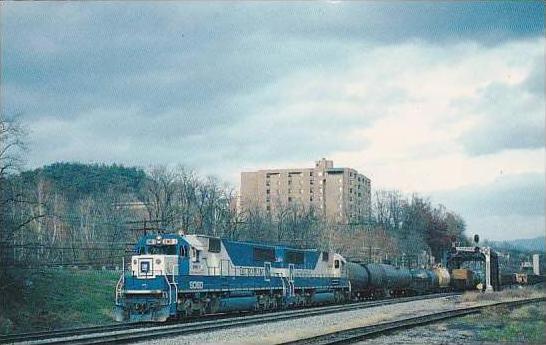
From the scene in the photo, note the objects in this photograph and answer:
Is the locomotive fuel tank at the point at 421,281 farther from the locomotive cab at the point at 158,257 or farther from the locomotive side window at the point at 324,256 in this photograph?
the locomotive cab at the point at 158,257

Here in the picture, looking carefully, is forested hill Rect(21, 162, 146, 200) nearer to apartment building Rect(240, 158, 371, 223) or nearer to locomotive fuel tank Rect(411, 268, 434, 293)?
apartment building Rect(240, 158, 371, 223)

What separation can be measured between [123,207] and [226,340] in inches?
2889

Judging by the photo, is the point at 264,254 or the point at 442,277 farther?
the point at 442,277

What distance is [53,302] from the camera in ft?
109

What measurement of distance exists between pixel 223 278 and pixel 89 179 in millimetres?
97494

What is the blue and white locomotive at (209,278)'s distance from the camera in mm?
24828

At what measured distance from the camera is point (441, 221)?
135000 mm

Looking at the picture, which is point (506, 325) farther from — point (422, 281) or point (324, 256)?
point (422, 281)

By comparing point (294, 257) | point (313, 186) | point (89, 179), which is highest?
point (313, 186)

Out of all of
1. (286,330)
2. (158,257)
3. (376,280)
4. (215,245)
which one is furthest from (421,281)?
(286,330)

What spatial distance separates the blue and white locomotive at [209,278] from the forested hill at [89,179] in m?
78.5

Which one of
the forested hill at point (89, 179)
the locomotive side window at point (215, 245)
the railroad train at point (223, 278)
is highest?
the forested hill at point (89, 179)

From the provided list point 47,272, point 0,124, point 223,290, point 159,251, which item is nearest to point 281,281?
point 223,290

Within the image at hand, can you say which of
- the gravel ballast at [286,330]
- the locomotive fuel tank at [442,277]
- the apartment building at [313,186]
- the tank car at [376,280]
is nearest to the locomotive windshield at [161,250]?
the gravel ballast at [286,330]
